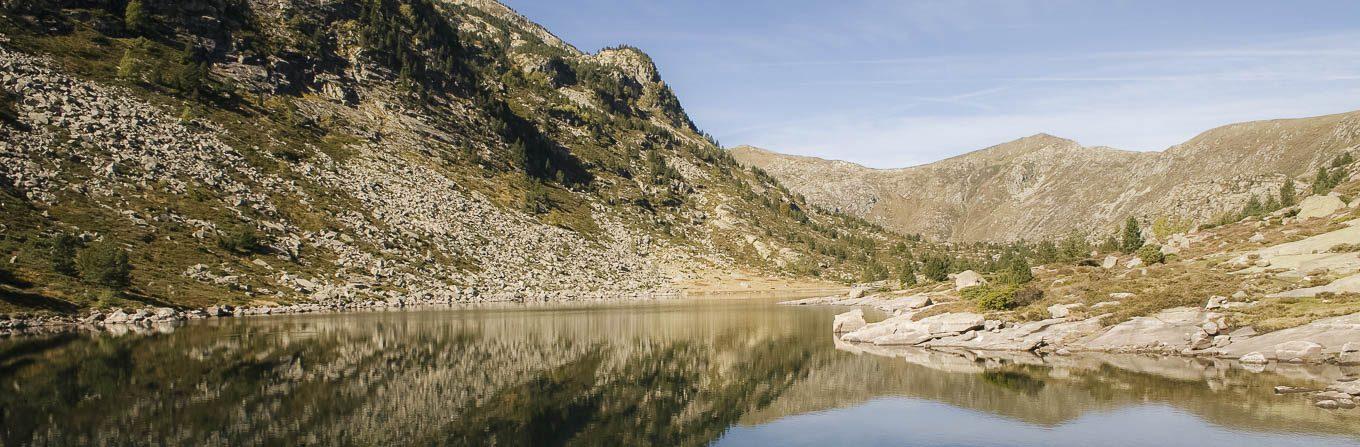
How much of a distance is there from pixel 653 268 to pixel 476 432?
424 ft

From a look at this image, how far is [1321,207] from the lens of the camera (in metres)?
77.6

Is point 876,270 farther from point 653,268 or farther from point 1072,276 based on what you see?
point 1072,276

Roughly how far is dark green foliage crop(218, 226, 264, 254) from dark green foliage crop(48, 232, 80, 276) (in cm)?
→ 1826

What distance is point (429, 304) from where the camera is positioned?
10306cm

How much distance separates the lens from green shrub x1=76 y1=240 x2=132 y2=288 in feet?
235

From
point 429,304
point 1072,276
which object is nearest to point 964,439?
point 1072,276

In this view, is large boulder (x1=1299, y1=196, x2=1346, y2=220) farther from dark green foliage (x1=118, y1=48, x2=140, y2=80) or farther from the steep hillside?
dark green foliage (x1=118, y1=48, x2=140, y2=80)

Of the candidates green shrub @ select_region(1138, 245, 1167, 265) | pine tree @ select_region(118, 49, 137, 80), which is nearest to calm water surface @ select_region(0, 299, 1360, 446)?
green shrub @ select_region(1138, 245, 1167, 265)

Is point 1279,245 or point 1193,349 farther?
point 1279,245

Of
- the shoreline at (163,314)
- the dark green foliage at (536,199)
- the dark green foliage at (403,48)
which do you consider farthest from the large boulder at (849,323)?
the dark green foliage at (403,48)

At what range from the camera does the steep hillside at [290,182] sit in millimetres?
84125

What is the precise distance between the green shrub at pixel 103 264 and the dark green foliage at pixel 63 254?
3.34 feet

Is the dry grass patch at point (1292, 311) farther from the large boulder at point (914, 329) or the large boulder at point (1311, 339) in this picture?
the large boulder at point (914, 329)

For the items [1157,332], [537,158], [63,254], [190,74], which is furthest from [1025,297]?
[537,158]
